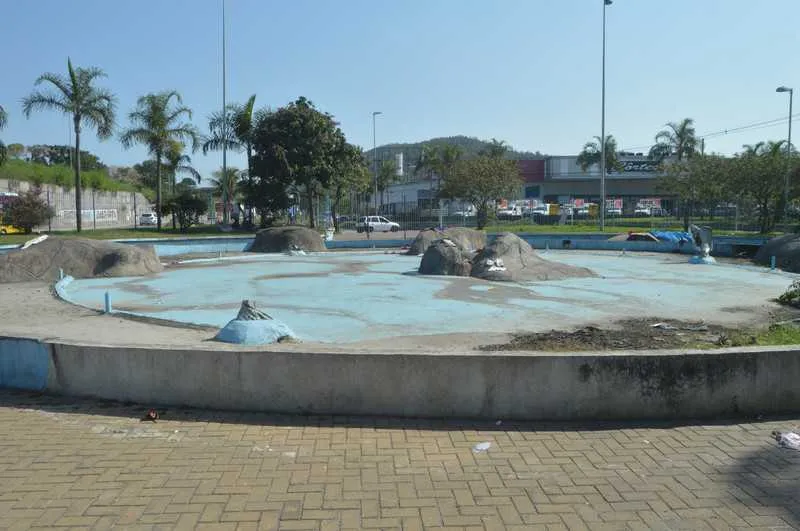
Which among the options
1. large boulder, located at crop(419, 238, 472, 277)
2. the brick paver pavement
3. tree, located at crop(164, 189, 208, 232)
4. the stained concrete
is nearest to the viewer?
the brick paver pavement

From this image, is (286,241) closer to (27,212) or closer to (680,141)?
(27,212)

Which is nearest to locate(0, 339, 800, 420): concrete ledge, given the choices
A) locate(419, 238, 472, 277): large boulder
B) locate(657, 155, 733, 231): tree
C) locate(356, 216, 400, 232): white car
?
locate(419, 238, 472, 277): large boulder

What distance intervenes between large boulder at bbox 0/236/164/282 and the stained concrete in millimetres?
934

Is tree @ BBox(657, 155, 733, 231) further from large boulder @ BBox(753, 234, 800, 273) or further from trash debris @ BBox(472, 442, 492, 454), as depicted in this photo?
trash debris @ BBox(472, 442, 492, 454)

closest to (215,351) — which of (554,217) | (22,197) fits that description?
(22,197)

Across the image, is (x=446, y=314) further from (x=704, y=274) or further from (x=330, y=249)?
(x=330, y=249)

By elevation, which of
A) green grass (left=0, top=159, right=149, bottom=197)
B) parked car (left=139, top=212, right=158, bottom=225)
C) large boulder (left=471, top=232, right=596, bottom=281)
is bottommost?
large boulder (left=471, top=232, right=596, bottom=281)

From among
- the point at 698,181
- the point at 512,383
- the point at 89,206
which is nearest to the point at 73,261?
the point at 512,383

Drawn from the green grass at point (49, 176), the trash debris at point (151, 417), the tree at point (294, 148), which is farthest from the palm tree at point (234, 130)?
the trash debris at point (151, 417)

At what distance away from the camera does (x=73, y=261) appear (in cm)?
1762

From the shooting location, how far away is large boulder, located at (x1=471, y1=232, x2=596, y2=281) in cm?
1700

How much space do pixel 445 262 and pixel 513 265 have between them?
71.7 inches

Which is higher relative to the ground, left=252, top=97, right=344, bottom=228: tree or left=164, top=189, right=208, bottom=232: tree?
left=252, top=97, right=344, bottom=228: tree

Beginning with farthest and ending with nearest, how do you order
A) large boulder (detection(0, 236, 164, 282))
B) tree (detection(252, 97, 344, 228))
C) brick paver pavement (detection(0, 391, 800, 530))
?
tree (detection(252, 97, 344, 228)) → large boulder (detection(0, 236, 164, 282)) → brick paver pavement (detection(0, 391, 800, 530))
